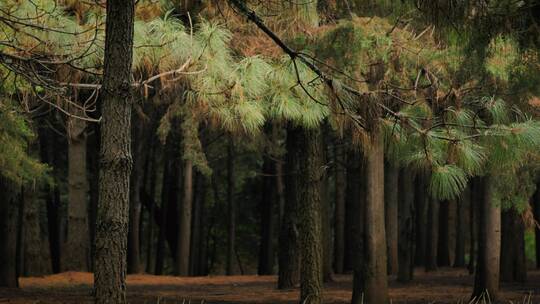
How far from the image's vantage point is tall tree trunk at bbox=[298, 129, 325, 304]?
43.2ft

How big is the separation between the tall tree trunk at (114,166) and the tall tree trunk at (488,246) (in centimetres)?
1131

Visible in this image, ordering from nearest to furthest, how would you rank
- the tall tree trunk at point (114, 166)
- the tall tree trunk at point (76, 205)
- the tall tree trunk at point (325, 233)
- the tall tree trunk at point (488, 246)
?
the tall tree trunk at point (114, 166) < the tall tree trunk at point (488, 246) < the tall tree trunk at point (76, 205) < the tall tree trunk at point (325, 233)

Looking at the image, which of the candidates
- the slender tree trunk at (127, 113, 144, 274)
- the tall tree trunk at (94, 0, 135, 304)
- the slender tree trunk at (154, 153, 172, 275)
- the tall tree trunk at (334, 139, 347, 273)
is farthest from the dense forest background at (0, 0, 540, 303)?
the slender tree trunk at (154, 153, 172, 275)

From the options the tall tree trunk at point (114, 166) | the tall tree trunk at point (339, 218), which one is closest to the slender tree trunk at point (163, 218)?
the tall tree trunk at point (339, 218)

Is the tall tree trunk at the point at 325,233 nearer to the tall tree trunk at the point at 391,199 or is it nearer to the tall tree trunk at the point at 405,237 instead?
the tall tree trunk at the point at 391,199

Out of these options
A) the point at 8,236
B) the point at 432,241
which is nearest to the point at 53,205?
the point at 8,236

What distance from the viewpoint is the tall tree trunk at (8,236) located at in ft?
59.3

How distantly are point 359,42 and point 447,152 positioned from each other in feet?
16.7

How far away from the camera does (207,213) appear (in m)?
41.6

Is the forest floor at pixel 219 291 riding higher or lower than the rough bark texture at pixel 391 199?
lower

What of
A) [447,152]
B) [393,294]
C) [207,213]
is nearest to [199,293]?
[393,294]

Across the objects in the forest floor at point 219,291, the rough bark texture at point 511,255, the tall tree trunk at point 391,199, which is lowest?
the forest floor at point 219,291

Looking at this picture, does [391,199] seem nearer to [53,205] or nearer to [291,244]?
[291,244]

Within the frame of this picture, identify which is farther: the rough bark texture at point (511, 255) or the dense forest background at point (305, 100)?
the rough bark texture at point (511, 255)
